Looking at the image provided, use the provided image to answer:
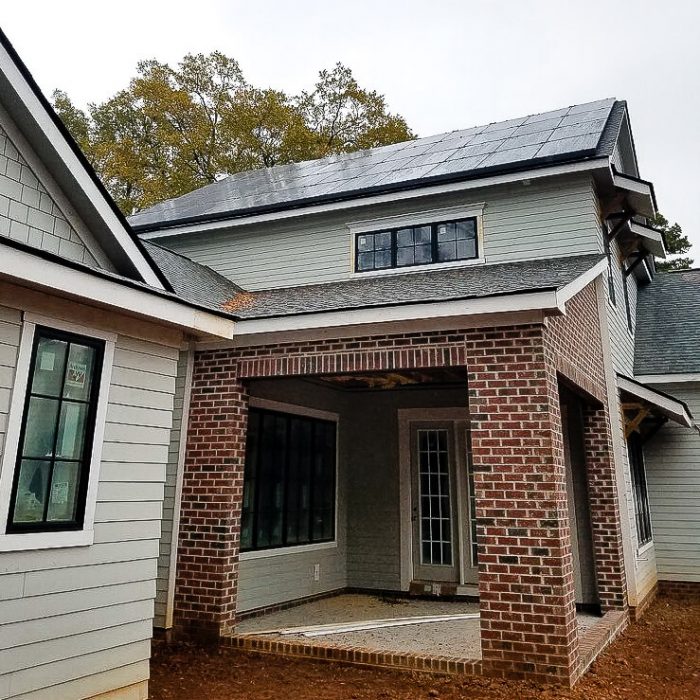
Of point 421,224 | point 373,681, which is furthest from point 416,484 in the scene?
point 373,681

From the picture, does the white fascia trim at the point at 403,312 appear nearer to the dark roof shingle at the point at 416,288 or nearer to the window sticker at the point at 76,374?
the dark roof shingle at the point at 416,288

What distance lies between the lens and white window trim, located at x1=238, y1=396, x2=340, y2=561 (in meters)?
7.32

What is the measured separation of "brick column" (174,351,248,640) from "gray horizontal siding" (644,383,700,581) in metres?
7.13

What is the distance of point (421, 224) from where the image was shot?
29.1 feet

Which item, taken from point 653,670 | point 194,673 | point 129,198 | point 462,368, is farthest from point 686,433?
point 129,198

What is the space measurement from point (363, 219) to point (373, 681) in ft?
Result: 20.9

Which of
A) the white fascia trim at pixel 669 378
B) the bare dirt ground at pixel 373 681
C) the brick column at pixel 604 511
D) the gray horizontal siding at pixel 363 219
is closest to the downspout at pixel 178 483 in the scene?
the bare dirt ground at pixel 373 681

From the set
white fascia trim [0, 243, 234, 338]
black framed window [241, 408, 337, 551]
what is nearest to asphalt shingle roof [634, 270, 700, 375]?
black framed window [241, 408, 337, 551]

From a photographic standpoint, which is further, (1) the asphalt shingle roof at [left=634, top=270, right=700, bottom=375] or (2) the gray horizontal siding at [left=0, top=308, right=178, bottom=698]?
(1) the asphalt shingle roof at [left=634, top=270, right=700, bottom=375]

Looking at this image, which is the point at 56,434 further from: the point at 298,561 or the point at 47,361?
the point at 298,561

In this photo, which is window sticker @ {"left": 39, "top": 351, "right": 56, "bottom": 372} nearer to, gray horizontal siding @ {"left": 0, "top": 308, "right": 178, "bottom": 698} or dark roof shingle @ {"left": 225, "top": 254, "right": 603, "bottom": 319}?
gray horizontal siding @ {"left": 0, "top": 308, "right": 178, "bottom": 698}

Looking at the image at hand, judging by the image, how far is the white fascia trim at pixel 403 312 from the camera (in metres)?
5.07

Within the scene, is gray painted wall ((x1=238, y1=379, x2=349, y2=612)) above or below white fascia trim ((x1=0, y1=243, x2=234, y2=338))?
below

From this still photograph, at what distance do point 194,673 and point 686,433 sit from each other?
837 centimetres
